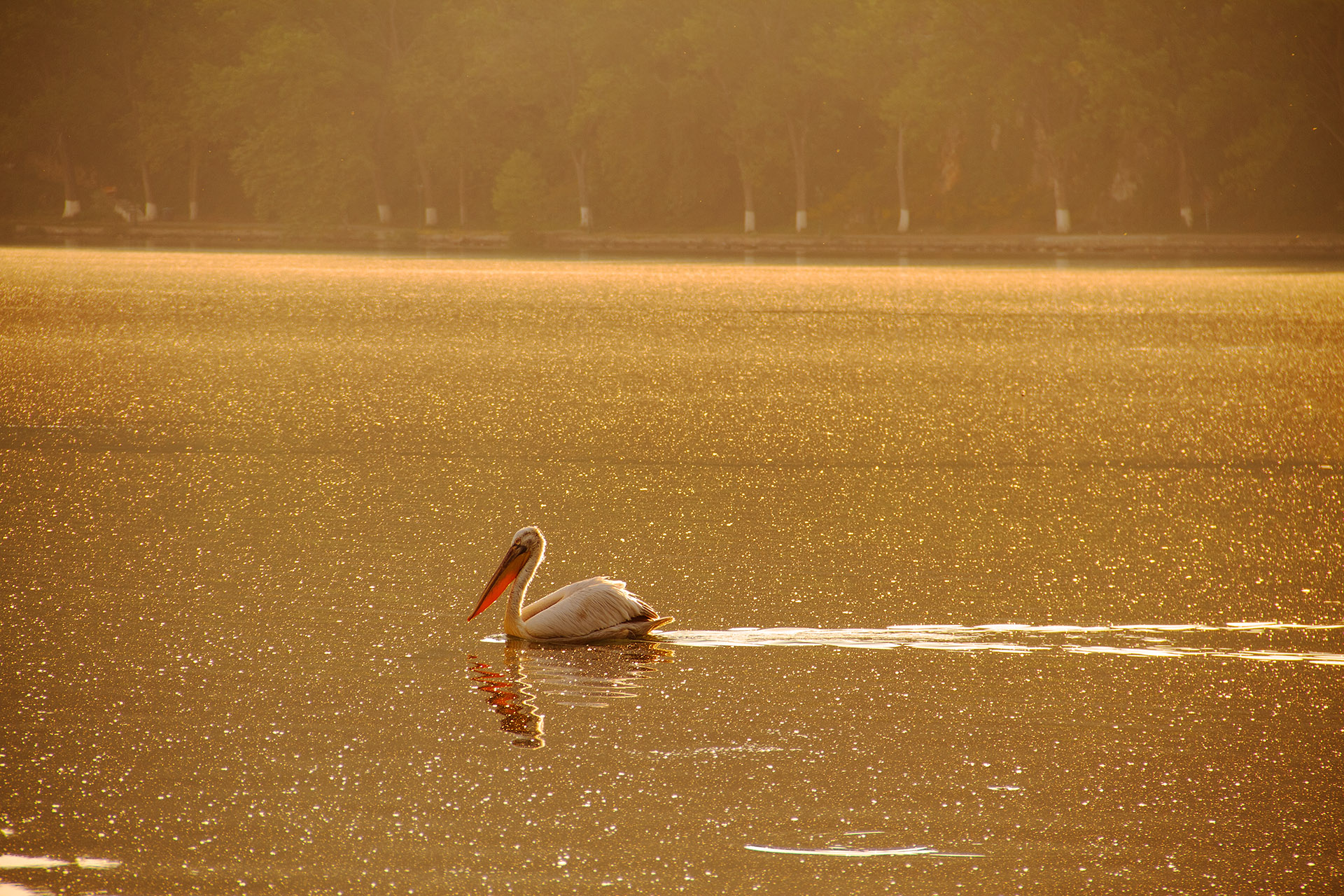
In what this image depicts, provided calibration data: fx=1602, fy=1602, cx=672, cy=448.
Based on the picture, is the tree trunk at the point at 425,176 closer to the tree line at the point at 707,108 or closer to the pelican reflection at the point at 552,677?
the tree line at the point at 707,108

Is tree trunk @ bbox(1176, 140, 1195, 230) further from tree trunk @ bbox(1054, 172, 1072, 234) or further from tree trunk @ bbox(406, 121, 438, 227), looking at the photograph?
tree trunk @ bbox(406, 121, 438, 227)

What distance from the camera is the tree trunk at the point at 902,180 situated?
212ft

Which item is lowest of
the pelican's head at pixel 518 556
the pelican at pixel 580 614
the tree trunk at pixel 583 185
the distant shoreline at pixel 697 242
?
the pelican at pixel 580 614

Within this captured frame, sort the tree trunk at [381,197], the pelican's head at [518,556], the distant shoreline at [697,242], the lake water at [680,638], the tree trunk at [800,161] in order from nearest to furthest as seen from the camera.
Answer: the lake water at [680,638]
the pelican's head at [518,556]
the distant shoreline at [697,242]
the tree trunk at [800,161]
the tree trunk at [381,197]

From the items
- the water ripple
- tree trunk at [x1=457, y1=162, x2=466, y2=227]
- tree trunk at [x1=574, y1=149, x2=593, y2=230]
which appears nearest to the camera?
the water ripple

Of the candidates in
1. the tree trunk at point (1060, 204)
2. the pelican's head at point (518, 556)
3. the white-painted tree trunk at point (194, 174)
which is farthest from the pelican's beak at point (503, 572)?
the white-painted tree trunk at point (194, 174)

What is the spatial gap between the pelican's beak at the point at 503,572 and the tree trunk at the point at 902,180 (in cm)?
5926

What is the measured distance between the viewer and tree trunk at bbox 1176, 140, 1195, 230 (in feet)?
205

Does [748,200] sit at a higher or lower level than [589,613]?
higher

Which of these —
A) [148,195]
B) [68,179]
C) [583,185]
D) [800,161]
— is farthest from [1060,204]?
[68,179]

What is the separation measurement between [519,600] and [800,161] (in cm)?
6145

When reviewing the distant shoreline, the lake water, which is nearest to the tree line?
the distant shoreline

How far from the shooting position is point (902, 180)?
2574 inches

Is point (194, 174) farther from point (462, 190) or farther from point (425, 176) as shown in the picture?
point (462, 190)
